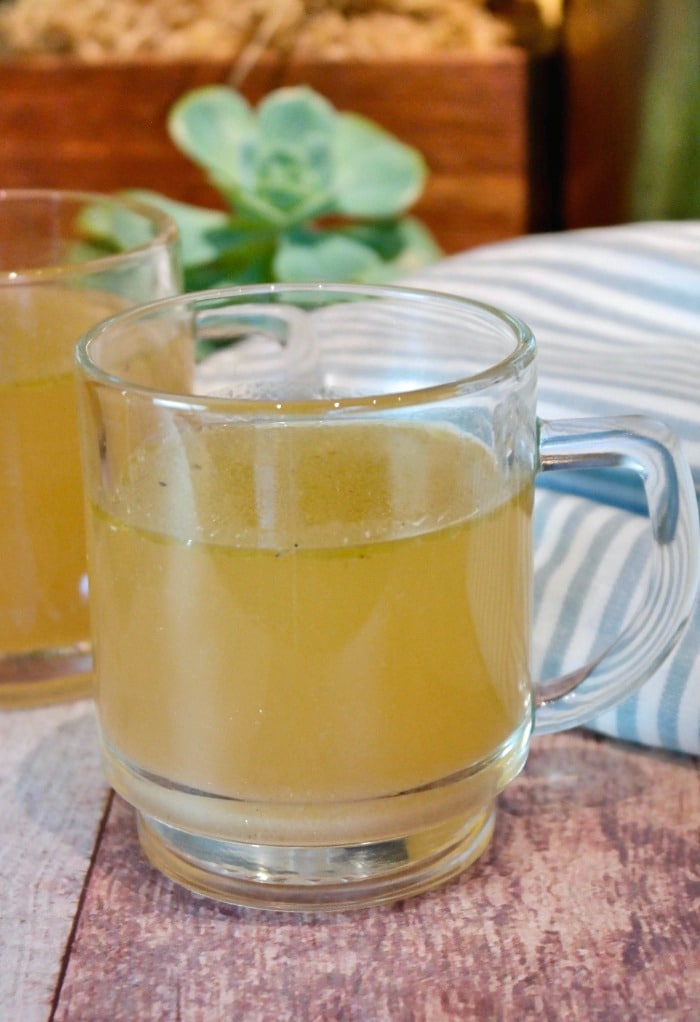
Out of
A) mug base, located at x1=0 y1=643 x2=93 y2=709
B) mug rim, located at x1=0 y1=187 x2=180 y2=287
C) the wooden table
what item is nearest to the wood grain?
the wooden table

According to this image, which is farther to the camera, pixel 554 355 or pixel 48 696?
pixel 554 355

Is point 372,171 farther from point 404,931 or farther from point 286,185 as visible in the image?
point 404,931

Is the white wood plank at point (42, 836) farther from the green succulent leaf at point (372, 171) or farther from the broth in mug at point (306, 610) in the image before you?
the green succulent leaf at point (372, 171)

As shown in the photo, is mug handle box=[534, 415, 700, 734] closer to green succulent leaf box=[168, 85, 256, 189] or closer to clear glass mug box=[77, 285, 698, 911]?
clear glass mug box=[77, 285, 698, 911]

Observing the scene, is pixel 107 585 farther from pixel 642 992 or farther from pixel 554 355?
pixel 554 355

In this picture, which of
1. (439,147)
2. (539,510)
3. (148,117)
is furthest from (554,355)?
(148,117)

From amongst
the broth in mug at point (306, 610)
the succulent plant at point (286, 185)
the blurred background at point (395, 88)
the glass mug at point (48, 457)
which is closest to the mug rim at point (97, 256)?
the glass mug at point (48, 457)
